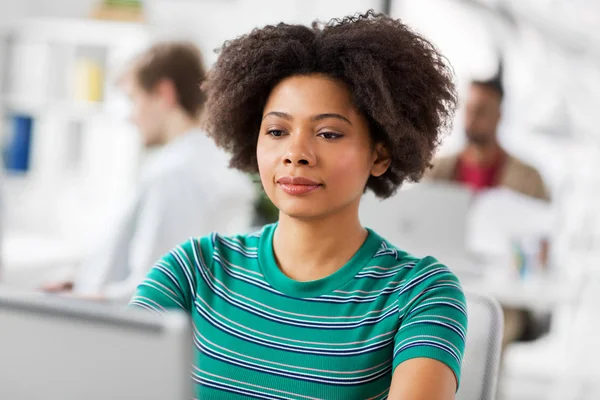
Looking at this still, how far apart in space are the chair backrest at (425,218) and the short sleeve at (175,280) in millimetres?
1802

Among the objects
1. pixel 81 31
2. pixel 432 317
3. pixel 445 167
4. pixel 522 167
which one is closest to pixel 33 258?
pixel 81 31

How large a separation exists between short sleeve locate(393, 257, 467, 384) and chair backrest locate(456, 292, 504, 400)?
129 millimetres

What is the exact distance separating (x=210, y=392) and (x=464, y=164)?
8.71 ft

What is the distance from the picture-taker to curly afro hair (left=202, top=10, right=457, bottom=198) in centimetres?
125

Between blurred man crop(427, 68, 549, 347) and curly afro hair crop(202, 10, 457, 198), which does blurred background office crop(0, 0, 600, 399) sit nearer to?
blurred man crop(427, 68, 549, 347)

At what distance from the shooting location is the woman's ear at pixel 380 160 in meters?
1.32

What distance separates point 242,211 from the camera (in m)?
2.79

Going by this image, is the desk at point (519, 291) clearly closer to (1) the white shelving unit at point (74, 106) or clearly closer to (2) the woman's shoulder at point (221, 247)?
(2) the woman's shoulder at point (221, 247)

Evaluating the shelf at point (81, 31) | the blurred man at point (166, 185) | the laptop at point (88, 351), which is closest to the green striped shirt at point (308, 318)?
the laptop at point (88, 351)

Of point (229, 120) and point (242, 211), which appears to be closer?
point (229, 120)

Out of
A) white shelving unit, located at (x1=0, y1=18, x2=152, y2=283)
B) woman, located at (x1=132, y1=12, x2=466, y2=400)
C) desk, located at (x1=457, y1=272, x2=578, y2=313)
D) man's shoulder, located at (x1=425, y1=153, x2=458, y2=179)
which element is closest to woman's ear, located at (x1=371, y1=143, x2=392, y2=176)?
woman, located at (x1=132, y1=12, x2=466, y2=400)

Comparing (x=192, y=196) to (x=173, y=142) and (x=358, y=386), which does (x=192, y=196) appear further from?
(x=358, y=386)

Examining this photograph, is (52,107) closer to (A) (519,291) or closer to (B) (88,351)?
(A) (519,291)

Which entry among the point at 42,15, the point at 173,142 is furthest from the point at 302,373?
the point at 42,15
